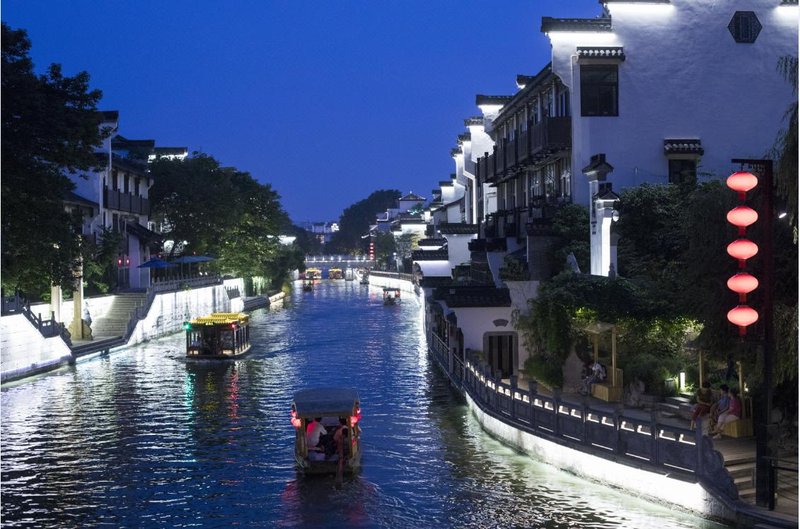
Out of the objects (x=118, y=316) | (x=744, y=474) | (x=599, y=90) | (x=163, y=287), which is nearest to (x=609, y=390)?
(x=744, y=474)

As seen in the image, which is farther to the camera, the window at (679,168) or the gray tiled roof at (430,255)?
the gray tiled roof at (430,255)

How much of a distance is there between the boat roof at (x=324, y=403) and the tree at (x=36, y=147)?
15.1 metres

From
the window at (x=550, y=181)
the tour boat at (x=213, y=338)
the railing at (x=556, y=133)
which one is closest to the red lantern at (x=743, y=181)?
the railing at (x=556, y=133)

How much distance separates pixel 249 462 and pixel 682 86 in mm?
24169

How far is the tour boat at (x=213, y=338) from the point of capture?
146ft

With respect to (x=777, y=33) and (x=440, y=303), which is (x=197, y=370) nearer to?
(x=440, y=303)

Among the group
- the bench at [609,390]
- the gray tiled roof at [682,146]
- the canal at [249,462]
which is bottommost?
the canal at [249,462]

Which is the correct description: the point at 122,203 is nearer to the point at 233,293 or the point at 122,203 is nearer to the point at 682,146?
the point at 233,293

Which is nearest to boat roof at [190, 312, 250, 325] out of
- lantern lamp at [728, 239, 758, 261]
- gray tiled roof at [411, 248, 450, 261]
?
gray tiled roof at [411, 248, 450, 261]

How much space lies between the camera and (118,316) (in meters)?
53.5

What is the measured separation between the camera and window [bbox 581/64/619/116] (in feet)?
122

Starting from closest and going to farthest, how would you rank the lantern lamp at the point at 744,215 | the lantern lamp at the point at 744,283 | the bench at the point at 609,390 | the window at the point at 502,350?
the lantern lamp at the point at 744,283, the lantern lamp at the point at 744,215, the bench at the point at 609,390, the window at the point at 502,350

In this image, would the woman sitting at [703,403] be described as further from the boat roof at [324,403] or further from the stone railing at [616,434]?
the boat roof at [324,403]

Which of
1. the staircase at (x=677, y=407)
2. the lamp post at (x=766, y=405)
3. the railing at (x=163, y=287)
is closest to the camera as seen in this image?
the lamp post at (x=766, y=405)
